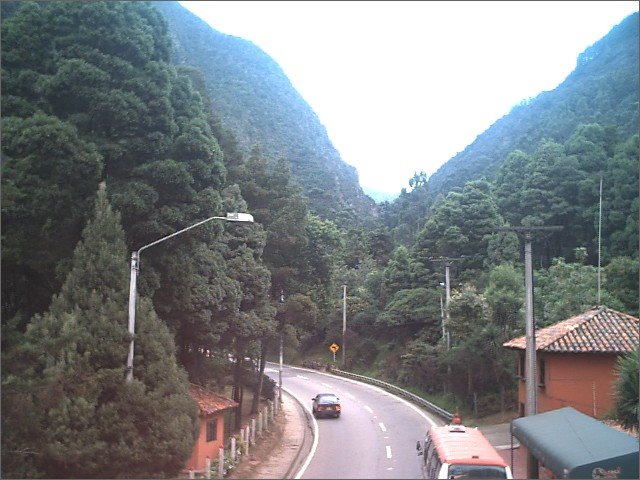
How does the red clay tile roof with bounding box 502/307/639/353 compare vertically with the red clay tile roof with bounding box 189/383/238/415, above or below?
above

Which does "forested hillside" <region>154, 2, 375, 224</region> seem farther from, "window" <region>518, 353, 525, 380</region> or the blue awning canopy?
the blue awning canopy

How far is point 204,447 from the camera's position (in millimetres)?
17969

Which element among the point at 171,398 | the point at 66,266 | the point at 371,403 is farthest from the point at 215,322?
the point at 371,403

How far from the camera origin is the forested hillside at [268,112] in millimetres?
37406

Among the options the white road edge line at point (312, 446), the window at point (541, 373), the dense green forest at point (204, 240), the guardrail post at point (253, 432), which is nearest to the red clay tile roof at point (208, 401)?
the dense green forest at point (204, 240)

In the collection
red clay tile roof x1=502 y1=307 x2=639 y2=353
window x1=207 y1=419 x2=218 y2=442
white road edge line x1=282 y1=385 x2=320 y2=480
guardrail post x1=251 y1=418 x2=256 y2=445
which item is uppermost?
red clay tile roof x1=502 y1=307 x2=639 y2=353

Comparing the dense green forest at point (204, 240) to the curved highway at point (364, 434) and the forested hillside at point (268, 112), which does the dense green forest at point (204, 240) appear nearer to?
the forested hillside at point (268, 112)

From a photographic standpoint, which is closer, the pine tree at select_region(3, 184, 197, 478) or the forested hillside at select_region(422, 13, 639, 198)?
the pine tree at select_region(3, 184, 197, 478)

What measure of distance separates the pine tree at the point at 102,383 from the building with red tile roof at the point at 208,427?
138 inches

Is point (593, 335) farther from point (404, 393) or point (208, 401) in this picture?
point (404, 393)

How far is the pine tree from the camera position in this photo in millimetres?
12008

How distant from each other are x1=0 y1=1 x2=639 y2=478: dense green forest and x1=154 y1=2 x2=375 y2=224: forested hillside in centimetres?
14

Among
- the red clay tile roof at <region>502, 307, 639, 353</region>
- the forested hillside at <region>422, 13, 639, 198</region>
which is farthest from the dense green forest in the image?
the red clay tile roof at <region>502, 307, 639, 353</region>

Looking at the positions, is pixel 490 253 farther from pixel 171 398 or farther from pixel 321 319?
pixel 171 398
